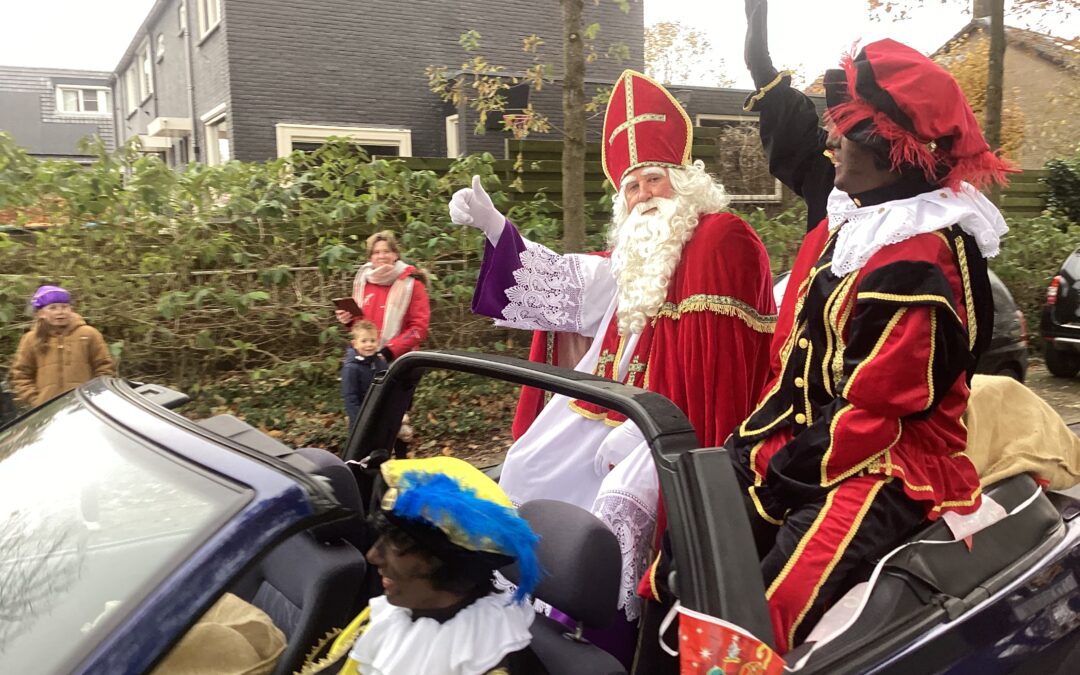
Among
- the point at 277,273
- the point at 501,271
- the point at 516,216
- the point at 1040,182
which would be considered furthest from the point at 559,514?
the point at 1040,182

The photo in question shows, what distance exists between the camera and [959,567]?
196cm

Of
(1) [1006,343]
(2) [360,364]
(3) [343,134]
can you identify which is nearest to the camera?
(2) [360,364]

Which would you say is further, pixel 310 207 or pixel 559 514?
pixel 310 207

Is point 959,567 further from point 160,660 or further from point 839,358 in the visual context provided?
point 160,660

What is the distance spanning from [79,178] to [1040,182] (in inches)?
580

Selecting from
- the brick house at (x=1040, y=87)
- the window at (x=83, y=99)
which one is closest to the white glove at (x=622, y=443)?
the brick house at (x=1040, y=87)

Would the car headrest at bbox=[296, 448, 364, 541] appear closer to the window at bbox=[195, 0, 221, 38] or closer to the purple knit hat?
the purple knit hat

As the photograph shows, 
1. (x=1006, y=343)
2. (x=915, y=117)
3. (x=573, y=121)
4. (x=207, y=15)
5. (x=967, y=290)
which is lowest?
(x=1006, y=343)

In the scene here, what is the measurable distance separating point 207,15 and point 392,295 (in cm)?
1145

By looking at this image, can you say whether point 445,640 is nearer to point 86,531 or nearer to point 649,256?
point 86,531

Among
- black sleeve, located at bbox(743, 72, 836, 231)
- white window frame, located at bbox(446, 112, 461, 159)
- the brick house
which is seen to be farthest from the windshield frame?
the brick house

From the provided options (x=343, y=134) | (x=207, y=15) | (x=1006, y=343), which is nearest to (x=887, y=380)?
(x=1006, y=343)

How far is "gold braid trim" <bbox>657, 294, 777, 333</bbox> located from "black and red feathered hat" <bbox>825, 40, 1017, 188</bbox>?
2.46 ft

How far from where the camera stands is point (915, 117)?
2.06 m
